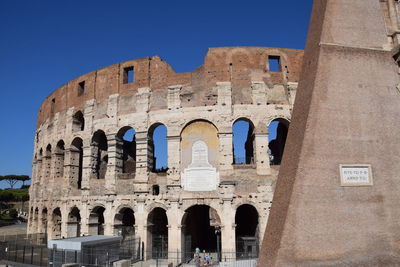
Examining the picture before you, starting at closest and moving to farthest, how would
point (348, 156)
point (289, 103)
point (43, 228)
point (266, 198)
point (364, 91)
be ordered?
point (348, 156) < point (364, 91) < point (266, 198) < point (289, 103) < point (43, 228)

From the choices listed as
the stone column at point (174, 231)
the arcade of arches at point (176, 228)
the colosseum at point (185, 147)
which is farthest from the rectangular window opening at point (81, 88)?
the stone column at point (174, 231)

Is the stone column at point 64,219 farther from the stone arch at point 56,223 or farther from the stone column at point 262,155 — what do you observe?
the stone column at point 262,155

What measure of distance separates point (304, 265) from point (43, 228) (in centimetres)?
1921

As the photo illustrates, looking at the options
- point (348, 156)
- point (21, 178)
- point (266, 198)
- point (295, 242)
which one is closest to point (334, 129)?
point (348, 156)

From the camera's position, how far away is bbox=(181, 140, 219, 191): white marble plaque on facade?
15.8 meters

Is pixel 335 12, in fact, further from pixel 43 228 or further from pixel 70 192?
pixel 43 228

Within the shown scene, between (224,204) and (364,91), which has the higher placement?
(364,91)

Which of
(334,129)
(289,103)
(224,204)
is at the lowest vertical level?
(224,204)

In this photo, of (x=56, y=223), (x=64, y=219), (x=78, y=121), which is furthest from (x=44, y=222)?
(x=78, y=121)

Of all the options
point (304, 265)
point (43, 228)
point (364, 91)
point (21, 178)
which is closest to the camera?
point (304, 265)

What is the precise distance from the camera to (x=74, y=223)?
1950 cm

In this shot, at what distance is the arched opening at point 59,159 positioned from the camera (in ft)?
69.4

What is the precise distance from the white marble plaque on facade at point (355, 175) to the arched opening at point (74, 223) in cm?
1554

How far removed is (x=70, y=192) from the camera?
19.2m
